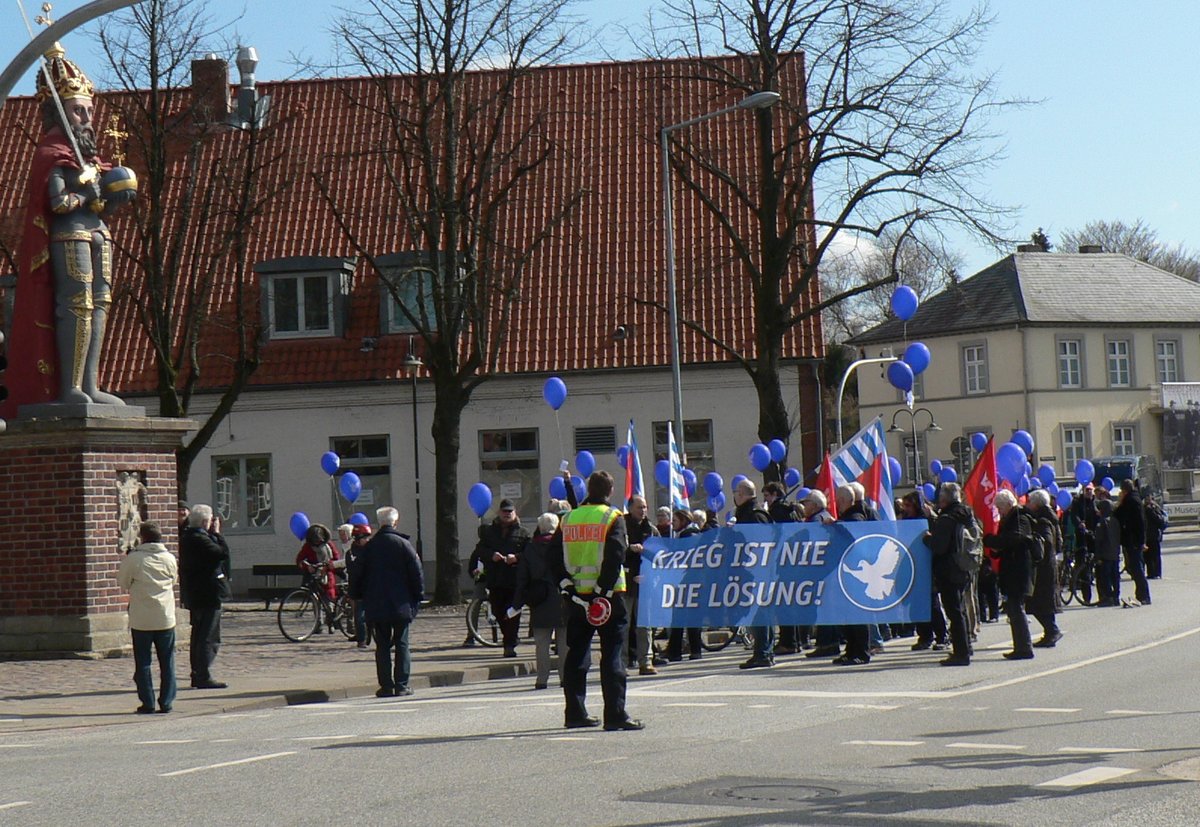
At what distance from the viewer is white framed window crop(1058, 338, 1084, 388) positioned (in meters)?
65.7

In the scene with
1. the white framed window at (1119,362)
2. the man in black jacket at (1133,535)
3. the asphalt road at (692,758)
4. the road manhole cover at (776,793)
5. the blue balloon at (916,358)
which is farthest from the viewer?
the white framed window at (1119,362)

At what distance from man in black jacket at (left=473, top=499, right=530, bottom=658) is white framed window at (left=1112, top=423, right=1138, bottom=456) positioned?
5085 cm

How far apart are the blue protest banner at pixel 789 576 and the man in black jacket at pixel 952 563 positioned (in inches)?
13.2

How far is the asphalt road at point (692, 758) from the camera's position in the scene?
8.34 meters

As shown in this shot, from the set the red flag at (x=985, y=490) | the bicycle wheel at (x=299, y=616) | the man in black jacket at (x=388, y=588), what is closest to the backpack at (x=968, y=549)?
the red flag at (x=985, y=490)

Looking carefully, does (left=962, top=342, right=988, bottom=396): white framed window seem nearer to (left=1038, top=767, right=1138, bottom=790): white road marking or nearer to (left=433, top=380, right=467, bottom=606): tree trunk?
(left=433, top=380, right=467, bottom=606): tree trunk

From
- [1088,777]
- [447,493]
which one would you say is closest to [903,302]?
[447,493]

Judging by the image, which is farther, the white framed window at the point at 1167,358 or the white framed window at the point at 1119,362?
the white framed window at the point at 1167,358

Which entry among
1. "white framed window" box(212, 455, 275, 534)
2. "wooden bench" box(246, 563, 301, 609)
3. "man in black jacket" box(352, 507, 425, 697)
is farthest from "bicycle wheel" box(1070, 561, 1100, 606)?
"white framed window" box(212, 455, 275, 534)

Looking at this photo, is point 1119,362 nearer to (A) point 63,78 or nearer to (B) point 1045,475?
(B) point 1045,475

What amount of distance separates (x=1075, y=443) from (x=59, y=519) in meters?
52.5

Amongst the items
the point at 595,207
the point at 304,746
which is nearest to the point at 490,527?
the point at 304,746

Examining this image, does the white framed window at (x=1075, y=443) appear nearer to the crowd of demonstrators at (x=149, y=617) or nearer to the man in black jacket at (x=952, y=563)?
the man in black jacket at (x=952, y=563)

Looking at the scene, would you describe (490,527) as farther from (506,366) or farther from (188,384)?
(506,366)
